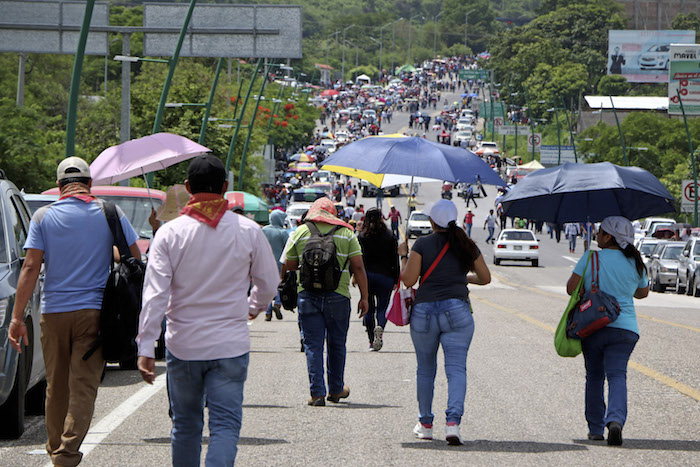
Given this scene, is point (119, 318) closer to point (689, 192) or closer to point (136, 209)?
point (136, 209)

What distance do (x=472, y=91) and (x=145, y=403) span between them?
177035mm

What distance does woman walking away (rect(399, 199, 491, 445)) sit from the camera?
29.5ft

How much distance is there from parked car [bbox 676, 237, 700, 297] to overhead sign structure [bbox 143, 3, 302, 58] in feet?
35.7

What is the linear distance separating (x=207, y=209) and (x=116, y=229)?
67.3 inches

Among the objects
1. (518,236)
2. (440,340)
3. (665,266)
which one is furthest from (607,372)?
(518,236)

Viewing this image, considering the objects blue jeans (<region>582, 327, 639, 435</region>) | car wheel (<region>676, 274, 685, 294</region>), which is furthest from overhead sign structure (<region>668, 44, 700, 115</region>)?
blue jeans (<region>582, 327, 639, 435</region>)

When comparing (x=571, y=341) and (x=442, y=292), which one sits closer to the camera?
(x=442, y=292)

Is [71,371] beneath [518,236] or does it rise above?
above

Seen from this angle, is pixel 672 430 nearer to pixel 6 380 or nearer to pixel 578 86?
pixel 6 380

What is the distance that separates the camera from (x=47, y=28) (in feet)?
94.7

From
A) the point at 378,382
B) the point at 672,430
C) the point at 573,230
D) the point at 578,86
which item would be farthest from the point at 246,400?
the point at 578,86

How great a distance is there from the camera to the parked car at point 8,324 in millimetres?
8586

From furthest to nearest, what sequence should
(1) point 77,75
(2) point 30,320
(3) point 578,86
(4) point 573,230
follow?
(3) point 578,86
(4) point 573,230
(1) point 77,75
(2) point 30,320

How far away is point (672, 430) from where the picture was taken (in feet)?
31.0
